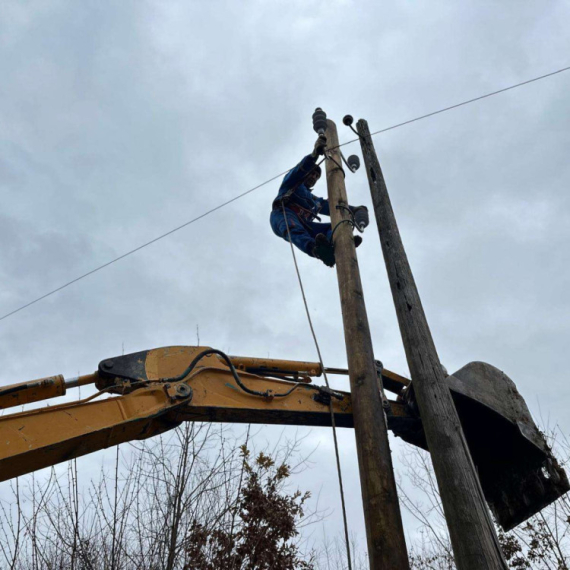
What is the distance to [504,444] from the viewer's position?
4105mm

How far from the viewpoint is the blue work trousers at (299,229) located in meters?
6.34

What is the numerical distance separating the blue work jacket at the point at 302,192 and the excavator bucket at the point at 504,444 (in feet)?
11.3

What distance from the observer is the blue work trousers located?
634 cm

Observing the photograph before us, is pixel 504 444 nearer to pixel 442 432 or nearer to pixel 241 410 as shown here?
pixel 442 432

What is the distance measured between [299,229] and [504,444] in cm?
349

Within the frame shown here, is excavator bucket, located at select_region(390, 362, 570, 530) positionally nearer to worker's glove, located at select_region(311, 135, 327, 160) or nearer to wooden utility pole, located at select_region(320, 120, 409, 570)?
wooden utility pole, located at select_region(320, 120, 409, 570)

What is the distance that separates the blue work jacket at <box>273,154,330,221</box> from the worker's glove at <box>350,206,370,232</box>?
1.21 meters

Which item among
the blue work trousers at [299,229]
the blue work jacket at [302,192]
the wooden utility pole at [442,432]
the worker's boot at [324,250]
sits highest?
the blue work jacket at [302,192]

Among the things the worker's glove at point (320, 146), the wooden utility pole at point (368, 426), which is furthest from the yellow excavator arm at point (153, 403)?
the worker's glove at point (320, 146)

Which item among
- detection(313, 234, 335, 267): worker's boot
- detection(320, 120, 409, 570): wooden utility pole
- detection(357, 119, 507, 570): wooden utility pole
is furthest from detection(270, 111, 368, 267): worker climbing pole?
detection(357, 119, 507, 570): wooden utility pole

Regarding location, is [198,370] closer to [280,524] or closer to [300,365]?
[300,365]

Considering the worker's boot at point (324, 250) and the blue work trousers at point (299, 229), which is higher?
the blue work trousers at point (299, 229)

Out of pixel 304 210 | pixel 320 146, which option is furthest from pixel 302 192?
pixel 320 146

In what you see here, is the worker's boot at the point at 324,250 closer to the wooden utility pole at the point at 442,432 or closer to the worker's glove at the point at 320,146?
the worker's glove at the point at 320,146
